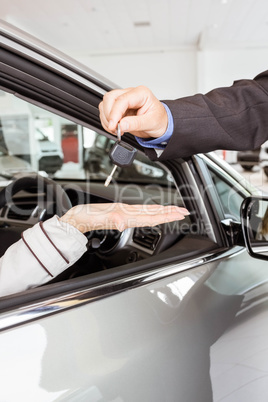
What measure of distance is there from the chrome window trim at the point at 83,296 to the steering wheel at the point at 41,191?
52 cm

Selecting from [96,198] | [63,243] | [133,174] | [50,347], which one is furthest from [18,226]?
[133,174]

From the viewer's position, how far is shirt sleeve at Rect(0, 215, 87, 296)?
2.61 feet

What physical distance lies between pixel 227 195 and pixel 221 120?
469 millimetres

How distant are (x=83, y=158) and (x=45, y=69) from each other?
6484 mm

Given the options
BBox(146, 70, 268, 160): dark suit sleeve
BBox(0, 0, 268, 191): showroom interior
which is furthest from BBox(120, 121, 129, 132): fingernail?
BBox(0, 0, 268, 191): showroom interior

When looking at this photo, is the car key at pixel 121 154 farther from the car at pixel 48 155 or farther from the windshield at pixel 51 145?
the car at pixel 48 155

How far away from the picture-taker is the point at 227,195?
50.2 inches

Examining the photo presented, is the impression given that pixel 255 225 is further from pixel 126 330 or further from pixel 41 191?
pixel 41 191

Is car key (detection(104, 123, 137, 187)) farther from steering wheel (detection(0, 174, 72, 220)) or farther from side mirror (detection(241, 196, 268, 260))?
steering wheel (detection(0, 174, 72, 220))

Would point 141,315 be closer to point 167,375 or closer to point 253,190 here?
point 167,375

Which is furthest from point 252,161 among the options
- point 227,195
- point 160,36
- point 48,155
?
point 160,36

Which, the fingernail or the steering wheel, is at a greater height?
the fingernail

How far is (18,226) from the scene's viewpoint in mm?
1491

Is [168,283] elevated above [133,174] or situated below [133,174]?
below
